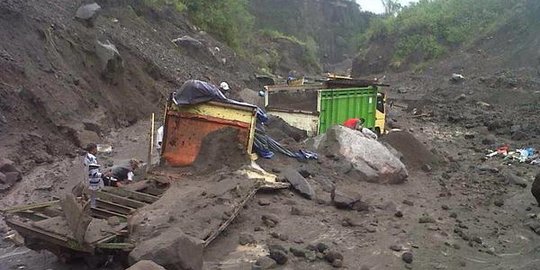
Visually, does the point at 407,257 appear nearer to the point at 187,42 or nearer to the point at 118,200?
the point at 118,200

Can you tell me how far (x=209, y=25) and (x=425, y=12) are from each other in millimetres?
22912

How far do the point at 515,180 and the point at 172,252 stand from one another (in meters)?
7.70

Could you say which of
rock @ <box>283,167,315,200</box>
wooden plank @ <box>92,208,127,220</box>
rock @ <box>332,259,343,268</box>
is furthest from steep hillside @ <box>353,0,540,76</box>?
wooden plank @ <box>92,208,127,220</box>

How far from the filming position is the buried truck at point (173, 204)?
18.5ft

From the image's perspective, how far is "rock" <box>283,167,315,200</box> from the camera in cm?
880

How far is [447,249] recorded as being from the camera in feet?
24.2

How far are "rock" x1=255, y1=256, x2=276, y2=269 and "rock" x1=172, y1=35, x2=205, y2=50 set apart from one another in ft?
63.3

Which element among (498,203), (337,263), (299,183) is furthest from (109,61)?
Answer: (337,263)

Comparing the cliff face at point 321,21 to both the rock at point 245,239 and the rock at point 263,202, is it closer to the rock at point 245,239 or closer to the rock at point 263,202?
the rock at point 263,202

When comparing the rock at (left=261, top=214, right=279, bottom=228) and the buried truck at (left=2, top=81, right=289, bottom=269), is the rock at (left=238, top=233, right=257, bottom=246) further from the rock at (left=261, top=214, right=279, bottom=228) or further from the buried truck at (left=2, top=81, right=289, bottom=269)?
the rock at (left=261, top=214, right=279, bottom=228)

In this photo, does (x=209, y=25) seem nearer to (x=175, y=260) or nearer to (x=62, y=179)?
(x=62, y=179)

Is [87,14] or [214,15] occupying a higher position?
[214,15]

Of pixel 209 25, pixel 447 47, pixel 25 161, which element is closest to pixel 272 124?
pixel 25 161

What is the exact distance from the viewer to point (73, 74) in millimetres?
14516
